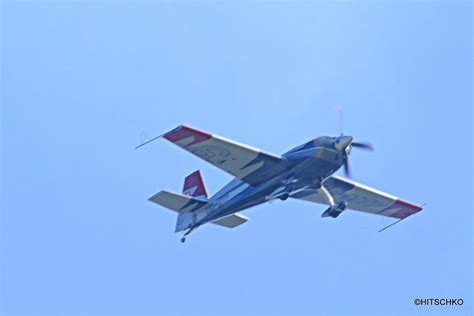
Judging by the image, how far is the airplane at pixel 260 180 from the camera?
31.2 m

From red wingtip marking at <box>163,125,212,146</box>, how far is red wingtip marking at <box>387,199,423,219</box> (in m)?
11.4

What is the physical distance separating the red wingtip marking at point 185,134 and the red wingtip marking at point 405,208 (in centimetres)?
1137

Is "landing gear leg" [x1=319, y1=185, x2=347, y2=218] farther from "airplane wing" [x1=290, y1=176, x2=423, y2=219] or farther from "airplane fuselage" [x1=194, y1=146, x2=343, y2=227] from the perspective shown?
"airplane wing" [x1=290, y1=176, x2=423, y2=219]

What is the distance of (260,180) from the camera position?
33062 millimetres

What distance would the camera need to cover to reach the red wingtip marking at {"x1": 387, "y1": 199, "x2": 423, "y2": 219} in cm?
3784

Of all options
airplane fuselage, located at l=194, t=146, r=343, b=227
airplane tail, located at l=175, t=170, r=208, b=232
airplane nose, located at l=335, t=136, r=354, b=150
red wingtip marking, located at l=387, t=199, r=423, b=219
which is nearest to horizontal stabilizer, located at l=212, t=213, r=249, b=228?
airplane tail, located at l=175, t=170, r=208, b=232

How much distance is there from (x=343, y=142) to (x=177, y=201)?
26.8 ft

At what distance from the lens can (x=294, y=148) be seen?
3219cm

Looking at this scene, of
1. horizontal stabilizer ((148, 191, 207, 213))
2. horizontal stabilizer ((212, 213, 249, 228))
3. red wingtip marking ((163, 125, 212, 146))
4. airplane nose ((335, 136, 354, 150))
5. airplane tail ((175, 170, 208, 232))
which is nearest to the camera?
red wingtip marking ((163, 125, 212, 146))

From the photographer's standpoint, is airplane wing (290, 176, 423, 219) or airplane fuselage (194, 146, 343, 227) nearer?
airplane fuselage (194, 146, 343, 227)

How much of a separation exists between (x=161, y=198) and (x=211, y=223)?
3230 mm

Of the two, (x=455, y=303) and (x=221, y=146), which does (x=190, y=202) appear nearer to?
(x=221, y=146)

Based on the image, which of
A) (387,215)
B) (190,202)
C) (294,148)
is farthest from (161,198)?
(387,215)

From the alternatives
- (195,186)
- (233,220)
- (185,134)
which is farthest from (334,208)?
(195,186)
